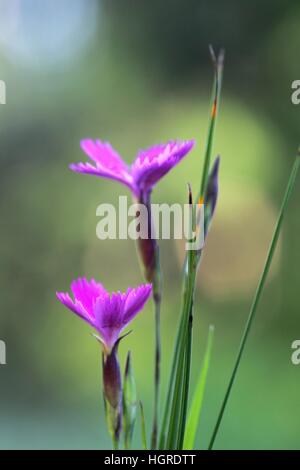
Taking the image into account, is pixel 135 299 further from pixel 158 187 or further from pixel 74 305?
pixel 158 187

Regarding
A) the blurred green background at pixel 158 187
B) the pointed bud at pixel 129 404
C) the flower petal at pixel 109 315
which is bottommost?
the pointed bud at pixel 129 404

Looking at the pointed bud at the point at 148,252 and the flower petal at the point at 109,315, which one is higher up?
the pointed bud at the point at 148,252

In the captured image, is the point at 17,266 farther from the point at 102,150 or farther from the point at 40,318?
the point at 102,150

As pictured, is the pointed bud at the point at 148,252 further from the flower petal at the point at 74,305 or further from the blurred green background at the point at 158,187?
the blurred green background at the point at 158,187

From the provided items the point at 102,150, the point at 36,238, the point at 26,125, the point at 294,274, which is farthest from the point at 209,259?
the point at 102,150

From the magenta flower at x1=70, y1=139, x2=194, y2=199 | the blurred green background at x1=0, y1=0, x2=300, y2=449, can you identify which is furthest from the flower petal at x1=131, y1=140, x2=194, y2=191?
the blurred green background at x1=0, y1=0, x2=300, y2=449

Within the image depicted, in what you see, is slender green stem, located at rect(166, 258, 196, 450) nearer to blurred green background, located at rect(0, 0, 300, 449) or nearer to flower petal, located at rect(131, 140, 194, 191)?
flower petal, located at rect(131, 140, 194, 191)

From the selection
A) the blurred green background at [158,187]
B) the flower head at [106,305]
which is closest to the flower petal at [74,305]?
the flower head at [106,305]
